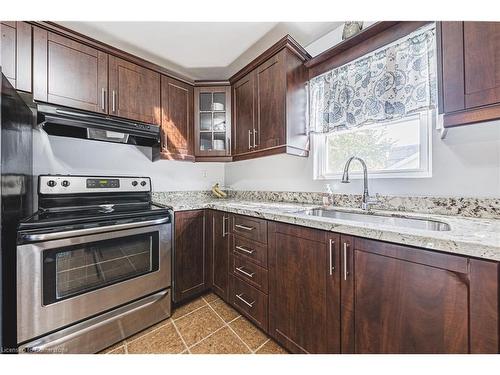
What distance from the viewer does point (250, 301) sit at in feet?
5.14

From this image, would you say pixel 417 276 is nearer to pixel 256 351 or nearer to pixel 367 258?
pixel 367 258

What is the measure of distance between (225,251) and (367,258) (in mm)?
1213

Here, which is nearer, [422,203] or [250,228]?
[422,203]

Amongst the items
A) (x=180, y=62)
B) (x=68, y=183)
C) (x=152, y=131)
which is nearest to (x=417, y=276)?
(x=152, y=131)

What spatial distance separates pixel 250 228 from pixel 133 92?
1637mm

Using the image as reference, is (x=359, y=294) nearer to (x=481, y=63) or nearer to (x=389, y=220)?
(x=389, y=220)

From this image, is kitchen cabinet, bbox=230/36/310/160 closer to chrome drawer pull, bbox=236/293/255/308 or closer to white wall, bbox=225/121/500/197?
white wall, bbox=225/121/500/197

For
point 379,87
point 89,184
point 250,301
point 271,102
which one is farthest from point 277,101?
point 89,184

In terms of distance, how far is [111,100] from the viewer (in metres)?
1.73

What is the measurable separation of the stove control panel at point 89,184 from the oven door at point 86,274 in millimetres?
600

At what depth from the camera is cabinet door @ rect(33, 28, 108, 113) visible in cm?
142

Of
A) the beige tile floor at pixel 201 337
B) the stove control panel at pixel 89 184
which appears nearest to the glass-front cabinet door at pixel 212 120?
the stove control panel at pixel 89 184

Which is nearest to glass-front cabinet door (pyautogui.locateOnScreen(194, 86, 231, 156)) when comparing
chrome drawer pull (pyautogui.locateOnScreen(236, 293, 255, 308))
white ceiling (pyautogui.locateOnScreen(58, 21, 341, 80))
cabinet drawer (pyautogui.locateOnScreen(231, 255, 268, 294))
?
white ceiling (pyautogui.locateOnScreen(58, 21, 341, 80))

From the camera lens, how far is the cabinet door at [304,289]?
1.05 meters
